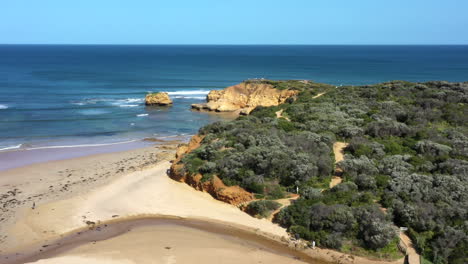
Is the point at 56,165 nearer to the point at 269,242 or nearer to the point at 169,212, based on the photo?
the point at 169,212

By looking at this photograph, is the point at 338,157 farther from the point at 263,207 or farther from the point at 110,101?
the point at 110,101

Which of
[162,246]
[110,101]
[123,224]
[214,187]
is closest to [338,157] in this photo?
[214,187]

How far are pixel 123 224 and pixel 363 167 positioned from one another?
11.3m

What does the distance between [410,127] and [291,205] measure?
37.7 ft

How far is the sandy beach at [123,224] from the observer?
14016 millimetres

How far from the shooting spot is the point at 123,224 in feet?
54.9

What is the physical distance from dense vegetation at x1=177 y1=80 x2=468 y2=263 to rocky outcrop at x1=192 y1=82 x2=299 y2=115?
16.6m

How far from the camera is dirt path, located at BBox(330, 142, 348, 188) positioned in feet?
59.5

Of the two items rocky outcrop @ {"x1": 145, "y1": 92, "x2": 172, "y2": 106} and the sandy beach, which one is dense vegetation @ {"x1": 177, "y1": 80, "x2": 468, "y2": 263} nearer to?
the sandy beach

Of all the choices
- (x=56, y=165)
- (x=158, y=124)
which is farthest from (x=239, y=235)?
(x=158, y=124)

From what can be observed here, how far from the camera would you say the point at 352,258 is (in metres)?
13.5

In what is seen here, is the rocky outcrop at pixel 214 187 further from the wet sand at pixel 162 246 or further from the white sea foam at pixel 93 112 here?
the white sea foam at pixel 93 112

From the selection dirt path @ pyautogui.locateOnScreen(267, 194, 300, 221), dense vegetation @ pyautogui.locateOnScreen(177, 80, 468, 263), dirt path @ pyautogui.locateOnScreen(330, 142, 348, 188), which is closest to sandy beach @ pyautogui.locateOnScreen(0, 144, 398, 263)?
dirt path @ pyautogui.locateOnScreen(267, 194, 300, 221)

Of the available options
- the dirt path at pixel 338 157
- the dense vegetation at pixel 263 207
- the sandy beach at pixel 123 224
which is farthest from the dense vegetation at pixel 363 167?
the sandy beach at pixel 123 224
